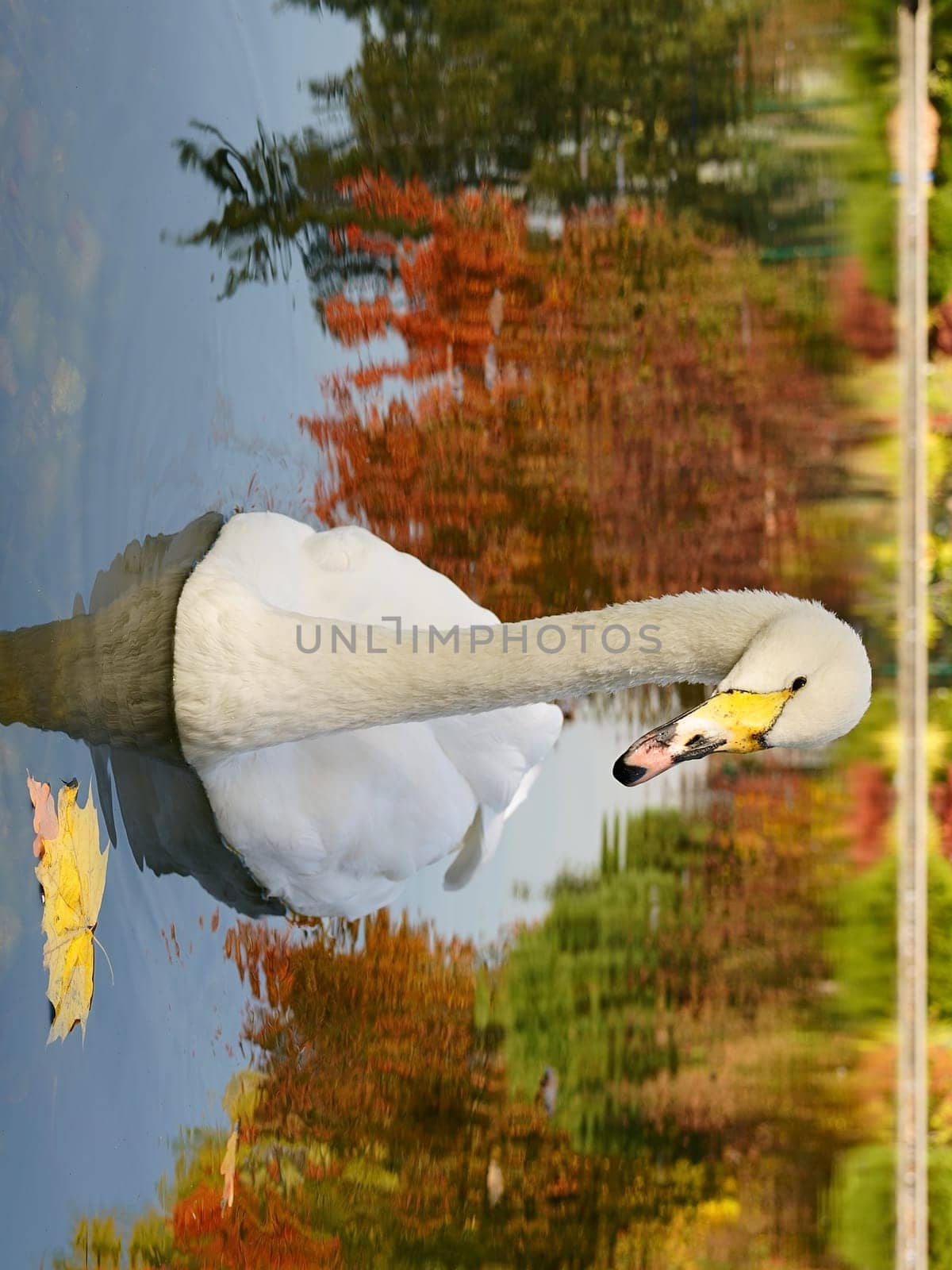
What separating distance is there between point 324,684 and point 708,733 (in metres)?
0.22

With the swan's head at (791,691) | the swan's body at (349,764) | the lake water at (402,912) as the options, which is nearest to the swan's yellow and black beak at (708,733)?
the swan's head at (791,691)

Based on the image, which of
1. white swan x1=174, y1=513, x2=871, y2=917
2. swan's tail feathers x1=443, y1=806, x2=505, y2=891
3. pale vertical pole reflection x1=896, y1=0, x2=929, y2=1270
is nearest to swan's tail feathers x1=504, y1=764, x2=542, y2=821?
swan's tail feathers x1=443, y1=806, x2=505, y2=891

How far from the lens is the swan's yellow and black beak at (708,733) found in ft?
1.92

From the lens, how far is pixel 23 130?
0.73 meters

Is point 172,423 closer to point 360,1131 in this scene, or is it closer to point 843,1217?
point 360,1131

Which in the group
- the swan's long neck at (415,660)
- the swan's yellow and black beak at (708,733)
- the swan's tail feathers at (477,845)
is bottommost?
the swan's tail feathers at (477,845)

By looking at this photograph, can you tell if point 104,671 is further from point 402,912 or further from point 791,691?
point 402,912

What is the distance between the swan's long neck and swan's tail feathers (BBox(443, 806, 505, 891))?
33cm

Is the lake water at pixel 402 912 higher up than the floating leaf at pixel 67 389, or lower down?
lower down

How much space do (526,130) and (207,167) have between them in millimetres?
554

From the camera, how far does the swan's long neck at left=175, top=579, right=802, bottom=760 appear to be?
25.3 inches

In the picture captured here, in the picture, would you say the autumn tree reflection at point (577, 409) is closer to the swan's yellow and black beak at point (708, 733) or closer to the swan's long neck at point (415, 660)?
the swan's long neck at point (415, 660)

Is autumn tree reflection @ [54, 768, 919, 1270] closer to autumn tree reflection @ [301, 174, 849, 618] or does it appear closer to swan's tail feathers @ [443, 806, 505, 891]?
swan's tail feathers @ [443, 806, 505, 891]

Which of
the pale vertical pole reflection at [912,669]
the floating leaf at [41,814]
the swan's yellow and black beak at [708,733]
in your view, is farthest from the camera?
the pale vertical pole reflection at [912,669]
